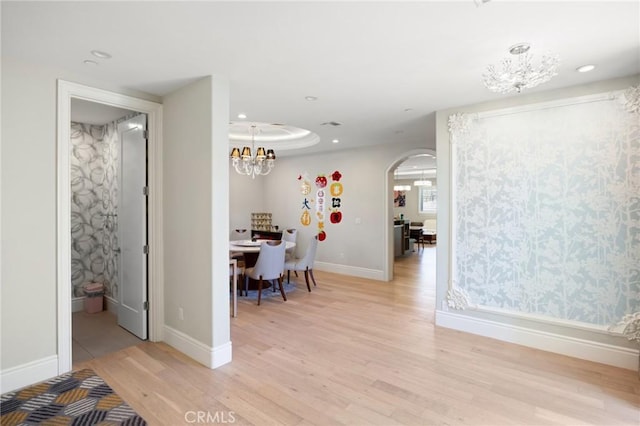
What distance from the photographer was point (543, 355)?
3.16 metres

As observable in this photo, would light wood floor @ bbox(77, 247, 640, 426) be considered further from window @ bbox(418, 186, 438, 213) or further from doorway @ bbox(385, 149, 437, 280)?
window @ bbox(418, 186, 438, 213)

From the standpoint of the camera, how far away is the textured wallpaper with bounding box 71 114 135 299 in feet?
14.4

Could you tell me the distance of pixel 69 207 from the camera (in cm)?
283

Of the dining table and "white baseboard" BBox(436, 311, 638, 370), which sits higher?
the dining table

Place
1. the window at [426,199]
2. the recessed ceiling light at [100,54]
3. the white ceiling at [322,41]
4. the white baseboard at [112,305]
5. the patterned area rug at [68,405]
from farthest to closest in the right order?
the window at [426,199] → the white baseboard at [112,305] → the recessed ceiling light at [100,54] → the patterned area rug at [68,405] → the white ceiling at [322,41]

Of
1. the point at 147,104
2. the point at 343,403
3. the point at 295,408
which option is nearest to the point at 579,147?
the point at 343,403

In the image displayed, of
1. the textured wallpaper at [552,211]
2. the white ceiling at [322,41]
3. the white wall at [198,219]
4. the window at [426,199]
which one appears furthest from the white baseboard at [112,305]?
the window at [426,199]

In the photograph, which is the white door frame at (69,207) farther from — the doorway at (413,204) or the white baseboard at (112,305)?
the doorway at (413,204)

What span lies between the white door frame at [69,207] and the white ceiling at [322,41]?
0.60ft

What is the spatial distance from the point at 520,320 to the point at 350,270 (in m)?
3.67

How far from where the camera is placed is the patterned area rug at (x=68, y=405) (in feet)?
7.15

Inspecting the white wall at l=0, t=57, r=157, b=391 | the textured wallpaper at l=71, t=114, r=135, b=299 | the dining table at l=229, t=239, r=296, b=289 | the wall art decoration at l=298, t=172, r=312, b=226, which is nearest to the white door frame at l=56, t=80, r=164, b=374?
the white wall at l=0, t=57, r=157, b=391

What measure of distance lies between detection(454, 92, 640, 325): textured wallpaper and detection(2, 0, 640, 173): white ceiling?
421 millimetres

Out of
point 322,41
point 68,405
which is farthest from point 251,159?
point 68,405
